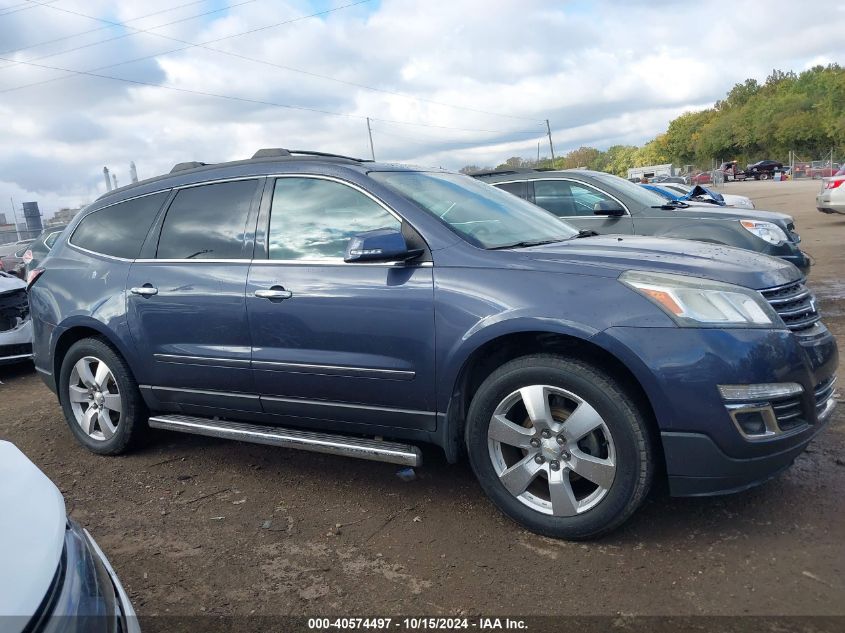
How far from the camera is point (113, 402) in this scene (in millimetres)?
4492

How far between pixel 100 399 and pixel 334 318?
2.00 meters

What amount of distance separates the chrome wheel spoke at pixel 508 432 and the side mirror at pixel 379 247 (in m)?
0.87

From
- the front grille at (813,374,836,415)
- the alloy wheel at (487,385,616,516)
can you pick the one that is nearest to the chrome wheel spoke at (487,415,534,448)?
the alloy wheel at (487,385,616,516)

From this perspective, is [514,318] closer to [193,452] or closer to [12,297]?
[193,452]

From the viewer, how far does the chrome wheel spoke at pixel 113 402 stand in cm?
446

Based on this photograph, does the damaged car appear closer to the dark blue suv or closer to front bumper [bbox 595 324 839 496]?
the dark blue suv

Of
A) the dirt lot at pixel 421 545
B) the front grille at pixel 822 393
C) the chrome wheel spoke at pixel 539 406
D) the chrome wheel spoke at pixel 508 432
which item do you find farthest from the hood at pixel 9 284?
the front grille at pixel 822 393

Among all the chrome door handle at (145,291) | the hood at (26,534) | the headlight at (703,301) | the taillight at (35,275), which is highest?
the taillight at (35,275)

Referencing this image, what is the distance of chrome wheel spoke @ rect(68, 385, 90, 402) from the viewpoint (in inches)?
183

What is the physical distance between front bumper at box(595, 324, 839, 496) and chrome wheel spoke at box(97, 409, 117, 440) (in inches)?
126

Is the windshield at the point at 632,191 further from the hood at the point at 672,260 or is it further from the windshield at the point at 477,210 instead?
the hood at the point at 672,260

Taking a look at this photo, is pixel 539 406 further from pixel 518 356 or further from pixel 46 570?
pixel 46 570

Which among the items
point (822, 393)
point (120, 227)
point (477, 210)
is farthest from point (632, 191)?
point (120, 227)

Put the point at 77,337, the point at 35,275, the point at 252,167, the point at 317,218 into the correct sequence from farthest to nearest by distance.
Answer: the point at 35,275, the point at 77,337, the point at 252,167, the point at 317,218
